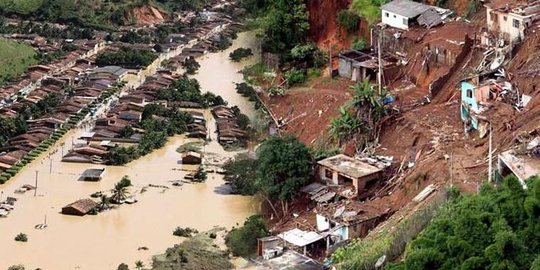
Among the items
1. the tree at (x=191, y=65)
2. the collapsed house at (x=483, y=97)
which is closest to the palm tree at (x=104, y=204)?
the collapsed house at (x=483, y=97)

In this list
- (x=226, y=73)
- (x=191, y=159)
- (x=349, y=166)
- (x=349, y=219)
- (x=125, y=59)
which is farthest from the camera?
(x=125, y=59)

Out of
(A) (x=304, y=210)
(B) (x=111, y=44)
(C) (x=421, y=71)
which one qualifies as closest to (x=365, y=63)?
(C) (x=421, y=71)

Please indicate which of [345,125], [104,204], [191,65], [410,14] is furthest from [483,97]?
[191,65]

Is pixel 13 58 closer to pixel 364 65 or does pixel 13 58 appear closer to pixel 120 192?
pixel 120 192

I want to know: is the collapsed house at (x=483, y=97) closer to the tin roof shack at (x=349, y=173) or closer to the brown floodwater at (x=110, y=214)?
the tin roof shack at (x=349, y=173)

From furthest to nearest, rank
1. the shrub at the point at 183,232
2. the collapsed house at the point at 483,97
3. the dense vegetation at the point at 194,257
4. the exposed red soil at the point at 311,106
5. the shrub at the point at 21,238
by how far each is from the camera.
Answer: the exposed red soil at the point at 311,106 < the shrub at the point at 21,238 < the shrub at the point at 183,232 < the dense vegetation at the point at 194,257 < the collapsed house at the point at 483,97

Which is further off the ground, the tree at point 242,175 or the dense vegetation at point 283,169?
the dense vegetation at point 283,169

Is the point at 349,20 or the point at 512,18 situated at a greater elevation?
the point at 512,18
